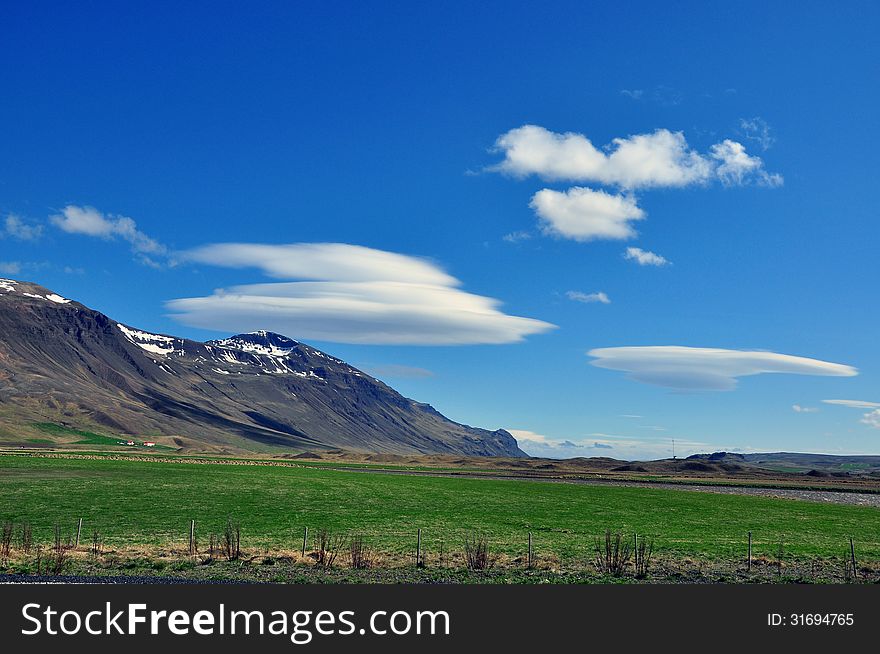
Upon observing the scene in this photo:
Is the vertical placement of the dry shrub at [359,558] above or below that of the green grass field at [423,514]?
above

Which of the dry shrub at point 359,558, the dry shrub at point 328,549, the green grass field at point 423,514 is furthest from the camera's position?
the green grass field at point 423,514

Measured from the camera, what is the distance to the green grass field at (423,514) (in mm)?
51312

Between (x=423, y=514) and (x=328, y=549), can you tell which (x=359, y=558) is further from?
(x=423, y=514)

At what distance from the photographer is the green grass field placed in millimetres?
51312

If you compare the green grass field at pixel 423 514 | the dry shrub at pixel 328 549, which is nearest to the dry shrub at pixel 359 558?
the dry shrub at pixel 328 549

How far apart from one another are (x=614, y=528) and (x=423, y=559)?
29.3 m

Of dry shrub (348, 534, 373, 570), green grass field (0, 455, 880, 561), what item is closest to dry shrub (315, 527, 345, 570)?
dry shrub (348, 534, 373, 570)

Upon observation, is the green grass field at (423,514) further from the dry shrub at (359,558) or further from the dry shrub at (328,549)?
the dry shrub at (359,558)

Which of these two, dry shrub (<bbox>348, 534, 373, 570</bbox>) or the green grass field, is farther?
the green grass field

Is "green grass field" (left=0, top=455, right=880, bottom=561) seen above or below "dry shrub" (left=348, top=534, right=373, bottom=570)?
below

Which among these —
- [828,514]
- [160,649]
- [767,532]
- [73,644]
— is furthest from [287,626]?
[828,514]

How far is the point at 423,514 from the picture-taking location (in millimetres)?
74188

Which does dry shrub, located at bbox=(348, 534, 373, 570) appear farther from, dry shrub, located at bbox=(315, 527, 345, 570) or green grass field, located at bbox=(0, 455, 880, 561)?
green grass field, located at bbox=(0, 455, 880, 561)

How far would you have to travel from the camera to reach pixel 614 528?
64.7 metres
